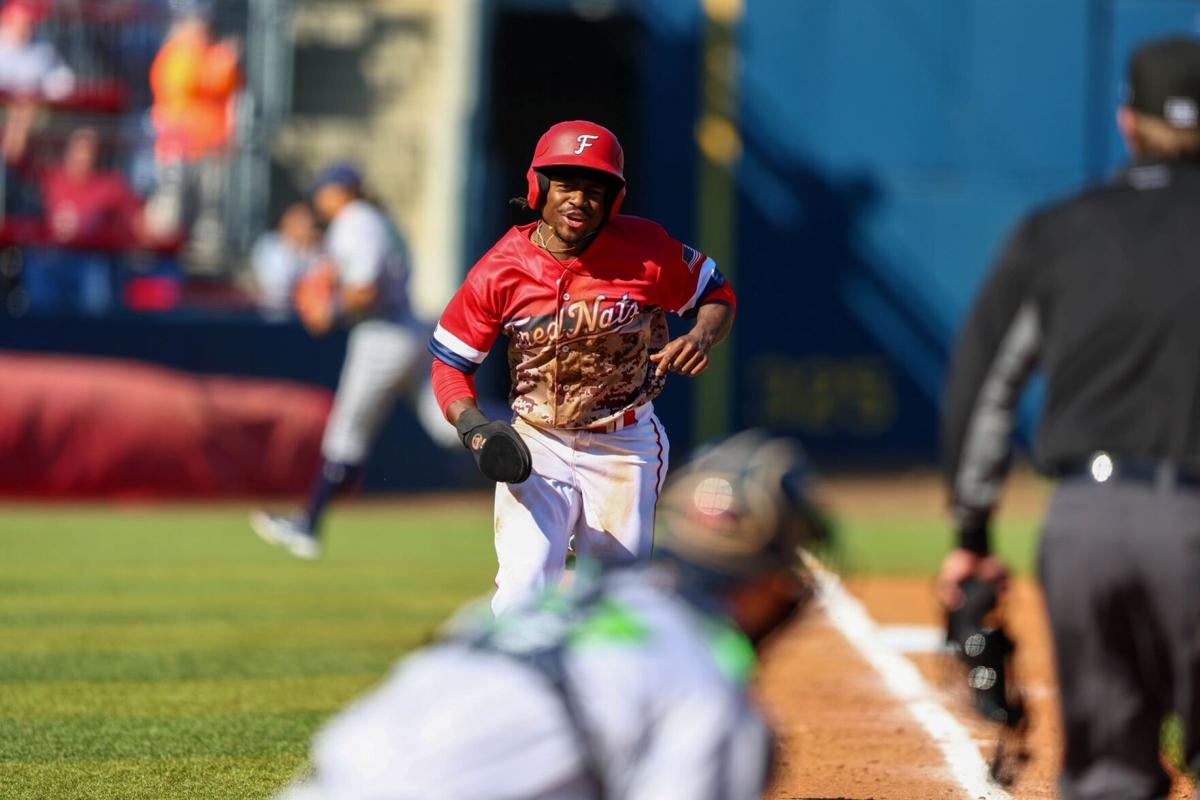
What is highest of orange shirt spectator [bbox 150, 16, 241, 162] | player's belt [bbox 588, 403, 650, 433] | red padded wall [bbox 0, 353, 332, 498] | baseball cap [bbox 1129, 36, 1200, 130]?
baseball cap [bbox 1129, 36, 1200, 130]

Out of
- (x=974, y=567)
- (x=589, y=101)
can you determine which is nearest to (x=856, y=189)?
(x=589, y=101)

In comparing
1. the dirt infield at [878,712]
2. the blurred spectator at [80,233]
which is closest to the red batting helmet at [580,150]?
the dirt infield at [878,712]

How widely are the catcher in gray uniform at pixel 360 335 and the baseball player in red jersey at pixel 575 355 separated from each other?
18.5ft

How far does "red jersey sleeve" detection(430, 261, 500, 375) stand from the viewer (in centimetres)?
575

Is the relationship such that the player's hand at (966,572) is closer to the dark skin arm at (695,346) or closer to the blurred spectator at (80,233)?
the dark skin arm at (695,346)

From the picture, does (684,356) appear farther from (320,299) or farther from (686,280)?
(320,299)

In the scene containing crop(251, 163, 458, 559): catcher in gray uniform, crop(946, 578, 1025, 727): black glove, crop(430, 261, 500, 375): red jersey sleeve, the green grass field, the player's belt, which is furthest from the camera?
crop(251, 163, 458, 559): catcher in gray uniform

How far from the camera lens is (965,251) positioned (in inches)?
798

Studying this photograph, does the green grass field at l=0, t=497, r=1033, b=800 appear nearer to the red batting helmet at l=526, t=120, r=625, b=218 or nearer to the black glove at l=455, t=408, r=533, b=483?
the black glove at l=455, t=408, r=533, b=483

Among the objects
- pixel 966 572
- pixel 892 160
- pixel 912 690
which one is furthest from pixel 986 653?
pixel 892 160

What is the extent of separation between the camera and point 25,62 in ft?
55.7

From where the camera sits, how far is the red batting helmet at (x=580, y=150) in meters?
5.46

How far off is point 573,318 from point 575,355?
12 centimetres

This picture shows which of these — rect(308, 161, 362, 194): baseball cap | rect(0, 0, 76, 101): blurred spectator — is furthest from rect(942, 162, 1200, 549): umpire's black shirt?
rect(0, 0, 76, 101): blurred spectator
